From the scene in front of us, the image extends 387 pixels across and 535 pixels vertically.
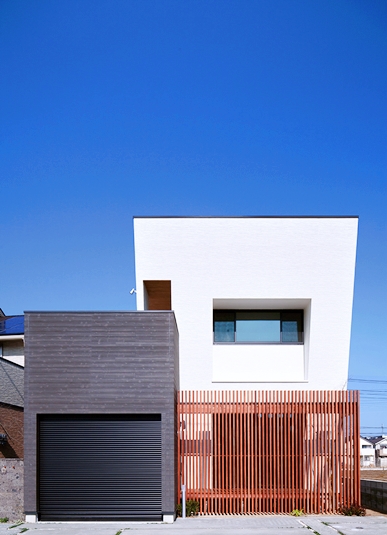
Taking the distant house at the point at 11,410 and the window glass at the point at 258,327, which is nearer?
the distant house at the point at 11,410

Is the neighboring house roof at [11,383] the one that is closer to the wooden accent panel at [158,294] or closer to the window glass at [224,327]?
the wooden accent panel at [158,294]

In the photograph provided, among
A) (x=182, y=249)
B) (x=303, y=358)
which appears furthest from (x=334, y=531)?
(x=182, y=249)

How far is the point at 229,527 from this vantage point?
51.0ft

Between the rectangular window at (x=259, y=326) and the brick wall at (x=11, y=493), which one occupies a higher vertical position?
the rectangular window at (x=259, y=326)

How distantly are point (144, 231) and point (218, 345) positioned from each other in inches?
178

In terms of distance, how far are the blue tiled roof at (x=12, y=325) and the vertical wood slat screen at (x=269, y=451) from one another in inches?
454

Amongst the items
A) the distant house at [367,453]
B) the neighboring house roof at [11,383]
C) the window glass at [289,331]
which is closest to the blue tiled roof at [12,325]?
the neighboring house roof at [11,383]

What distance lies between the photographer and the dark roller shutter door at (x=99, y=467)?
53.8 feet

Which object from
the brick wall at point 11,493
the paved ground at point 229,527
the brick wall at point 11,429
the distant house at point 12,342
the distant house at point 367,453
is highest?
the distant house at point 12,342

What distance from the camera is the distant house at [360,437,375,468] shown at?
9302 centimetres

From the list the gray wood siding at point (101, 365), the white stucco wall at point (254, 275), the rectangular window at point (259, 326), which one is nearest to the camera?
the gray wood siding at point (101, 365)

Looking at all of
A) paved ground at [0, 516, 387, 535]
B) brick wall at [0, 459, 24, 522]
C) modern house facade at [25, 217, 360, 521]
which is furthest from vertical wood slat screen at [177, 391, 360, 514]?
brick wall at [0, 459, 24, 522]

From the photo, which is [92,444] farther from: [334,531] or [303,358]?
[303,358]

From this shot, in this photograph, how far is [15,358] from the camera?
91.8 ft
